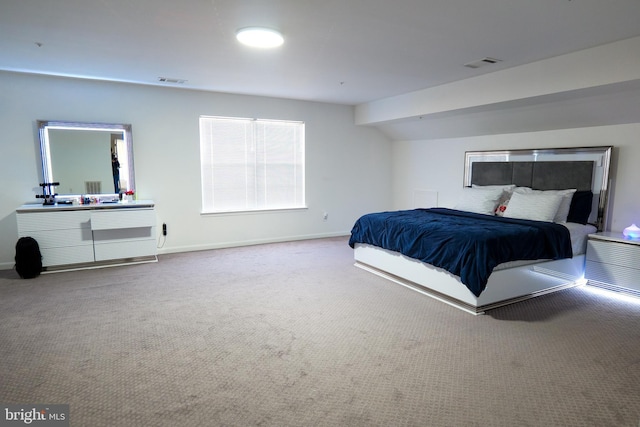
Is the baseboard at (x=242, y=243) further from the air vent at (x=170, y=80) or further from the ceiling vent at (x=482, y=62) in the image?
the ceiling vent at (x=482, y=62)

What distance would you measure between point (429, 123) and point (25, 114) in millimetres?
5618

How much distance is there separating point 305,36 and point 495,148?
11.9 ft

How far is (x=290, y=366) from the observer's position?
7.97 ft

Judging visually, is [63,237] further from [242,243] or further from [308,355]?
[308,355]

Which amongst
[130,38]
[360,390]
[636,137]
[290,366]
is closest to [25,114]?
[130,38]

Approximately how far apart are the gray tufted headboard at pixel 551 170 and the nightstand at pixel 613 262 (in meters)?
0.45

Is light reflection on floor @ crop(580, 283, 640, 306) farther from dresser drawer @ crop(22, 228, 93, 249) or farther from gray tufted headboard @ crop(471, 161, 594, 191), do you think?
dresser drawer @ crop(22, 228, 93, 249)

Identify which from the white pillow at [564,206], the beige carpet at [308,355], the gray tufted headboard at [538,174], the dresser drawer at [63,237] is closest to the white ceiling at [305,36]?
the gray tufted headboard at [538,174]

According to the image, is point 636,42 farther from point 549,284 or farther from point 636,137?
point 549,284

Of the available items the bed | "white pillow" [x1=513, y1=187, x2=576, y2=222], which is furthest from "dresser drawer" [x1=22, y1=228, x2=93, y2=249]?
"white pillow" [x1=513, y1=187, x2=576, y2=222]

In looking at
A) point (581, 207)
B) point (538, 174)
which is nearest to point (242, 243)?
point (538, 174)

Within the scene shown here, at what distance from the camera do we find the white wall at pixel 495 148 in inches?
158

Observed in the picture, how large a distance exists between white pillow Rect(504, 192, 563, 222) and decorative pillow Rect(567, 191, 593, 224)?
0.70 ft

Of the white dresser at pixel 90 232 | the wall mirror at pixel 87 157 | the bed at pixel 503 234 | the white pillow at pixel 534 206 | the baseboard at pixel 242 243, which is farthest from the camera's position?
the baseboard at pixel 242 243
